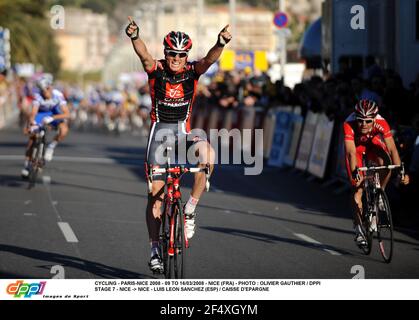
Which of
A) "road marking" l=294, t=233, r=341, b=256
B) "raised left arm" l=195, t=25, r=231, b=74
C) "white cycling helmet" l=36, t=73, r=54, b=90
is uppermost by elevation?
"raised left arm" l=195, t=25, r=231, b=74

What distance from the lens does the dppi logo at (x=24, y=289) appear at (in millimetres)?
9609

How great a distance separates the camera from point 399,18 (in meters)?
Answer: 23.5

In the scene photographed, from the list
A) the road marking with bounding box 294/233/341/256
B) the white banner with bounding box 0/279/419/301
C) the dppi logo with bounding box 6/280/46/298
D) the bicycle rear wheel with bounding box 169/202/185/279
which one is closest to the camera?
the dppi logo with bounding box 6/280/46/298

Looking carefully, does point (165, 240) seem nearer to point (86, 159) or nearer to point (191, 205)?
point (191, 205)

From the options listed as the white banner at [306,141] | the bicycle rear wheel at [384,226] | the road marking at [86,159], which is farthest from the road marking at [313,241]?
the road marking at [86,159]

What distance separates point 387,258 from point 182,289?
3.32m

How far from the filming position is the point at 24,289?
9.73 metres

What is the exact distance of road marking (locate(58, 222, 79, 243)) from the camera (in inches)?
544

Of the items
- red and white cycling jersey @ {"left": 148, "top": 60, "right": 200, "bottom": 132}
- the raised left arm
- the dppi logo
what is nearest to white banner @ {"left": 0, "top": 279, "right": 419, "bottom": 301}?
the dppi logo

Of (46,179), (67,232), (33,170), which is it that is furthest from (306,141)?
(67,232)

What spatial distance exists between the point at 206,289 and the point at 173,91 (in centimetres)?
172

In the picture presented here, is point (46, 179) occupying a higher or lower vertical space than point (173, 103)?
lower

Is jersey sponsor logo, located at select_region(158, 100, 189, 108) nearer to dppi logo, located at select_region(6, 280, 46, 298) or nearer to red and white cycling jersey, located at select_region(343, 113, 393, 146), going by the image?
dppi logo, located at select_region(6, 280, 46, 298)

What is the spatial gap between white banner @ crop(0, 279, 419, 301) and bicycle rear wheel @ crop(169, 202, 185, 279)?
108mm
